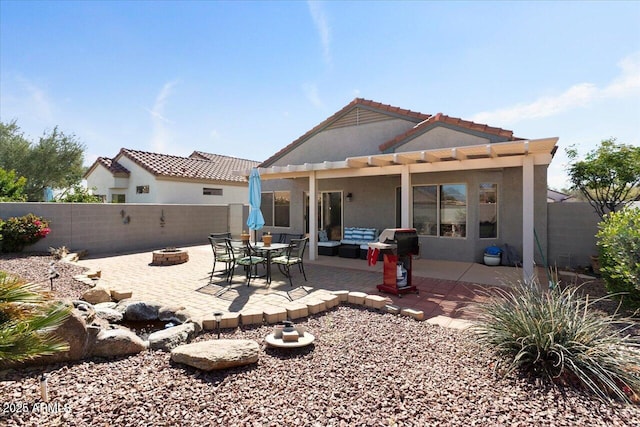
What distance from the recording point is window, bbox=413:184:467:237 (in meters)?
10.8

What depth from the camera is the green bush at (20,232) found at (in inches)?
401

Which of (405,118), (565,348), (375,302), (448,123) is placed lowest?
(375,302)

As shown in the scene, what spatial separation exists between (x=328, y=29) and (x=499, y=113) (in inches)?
328

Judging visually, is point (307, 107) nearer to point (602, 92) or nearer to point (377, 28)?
point (377, 28)

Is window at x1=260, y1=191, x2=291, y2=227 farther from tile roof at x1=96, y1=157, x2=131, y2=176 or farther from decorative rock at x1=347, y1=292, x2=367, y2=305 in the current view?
tile roof at x1=96, y1=157, x2=131, y2=176

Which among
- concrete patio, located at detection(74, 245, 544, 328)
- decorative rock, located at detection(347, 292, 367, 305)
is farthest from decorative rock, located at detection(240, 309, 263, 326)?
decorative rock, located at detection(347, 292, 367, 305)

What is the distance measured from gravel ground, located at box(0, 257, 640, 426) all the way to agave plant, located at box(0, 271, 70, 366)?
1.62 feet

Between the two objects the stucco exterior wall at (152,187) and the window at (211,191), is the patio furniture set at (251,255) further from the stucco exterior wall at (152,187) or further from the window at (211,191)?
→ the window at (211,191)

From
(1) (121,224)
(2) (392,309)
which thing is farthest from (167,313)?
(1) (121,224)

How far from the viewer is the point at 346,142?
13.1 meters

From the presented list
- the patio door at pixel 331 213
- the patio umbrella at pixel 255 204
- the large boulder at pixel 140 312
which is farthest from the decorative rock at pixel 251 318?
the patio door at pixel 331 213

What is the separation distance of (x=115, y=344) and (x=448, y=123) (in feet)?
33.9

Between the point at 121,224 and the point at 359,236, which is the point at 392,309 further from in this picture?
the point at 121,224

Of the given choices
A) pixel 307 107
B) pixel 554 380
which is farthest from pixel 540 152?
pixel 307 107
